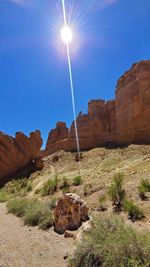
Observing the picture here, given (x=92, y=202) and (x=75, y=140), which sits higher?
(x=75, y=140)

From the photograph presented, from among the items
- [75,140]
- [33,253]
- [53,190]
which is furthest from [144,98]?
[33,253]

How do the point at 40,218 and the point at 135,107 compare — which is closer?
the point at 40,218

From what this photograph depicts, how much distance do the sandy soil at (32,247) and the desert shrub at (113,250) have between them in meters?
0.92

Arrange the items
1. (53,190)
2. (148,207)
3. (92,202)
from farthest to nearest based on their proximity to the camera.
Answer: (53,190)
(92,202)
(148,207)

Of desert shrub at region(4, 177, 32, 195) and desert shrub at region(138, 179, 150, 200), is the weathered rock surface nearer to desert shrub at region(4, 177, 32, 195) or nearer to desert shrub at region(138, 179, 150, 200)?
desert shrub at region(138, 179, 150, 200)

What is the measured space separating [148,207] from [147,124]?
29.4 m

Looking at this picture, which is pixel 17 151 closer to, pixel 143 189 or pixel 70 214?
pixel 143 189

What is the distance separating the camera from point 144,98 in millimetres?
38312

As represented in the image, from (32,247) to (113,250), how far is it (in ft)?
11.6

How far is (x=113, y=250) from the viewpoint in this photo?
4.70 m

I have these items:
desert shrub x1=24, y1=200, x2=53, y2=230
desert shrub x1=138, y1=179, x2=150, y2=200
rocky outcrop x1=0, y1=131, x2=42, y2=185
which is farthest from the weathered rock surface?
rocky outcrop x1=0, y1=131, x2=42, y2=185

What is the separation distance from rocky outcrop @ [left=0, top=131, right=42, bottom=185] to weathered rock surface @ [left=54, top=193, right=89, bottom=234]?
88.9 feet

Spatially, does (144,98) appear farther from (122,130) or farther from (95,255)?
(95,255)

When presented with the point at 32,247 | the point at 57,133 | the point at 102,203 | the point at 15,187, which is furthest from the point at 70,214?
the point at 57,133
